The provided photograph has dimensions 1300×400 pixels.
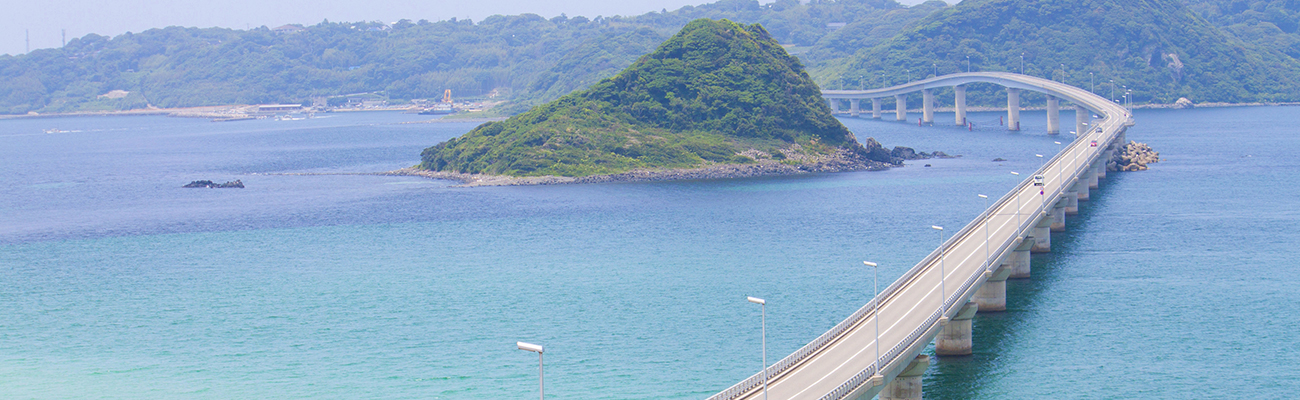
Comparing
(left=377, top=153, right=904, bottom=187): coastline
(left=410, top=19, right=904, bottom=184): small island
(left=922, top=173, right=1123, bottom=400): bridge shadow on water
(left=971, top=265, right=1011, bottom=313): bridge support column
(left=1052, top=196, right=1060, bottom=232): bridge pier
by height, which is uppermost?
(left=410, top=19, right=904, bottom=184): small island

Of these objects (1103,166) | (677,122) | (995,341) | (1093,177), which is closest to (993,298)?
(995,341)

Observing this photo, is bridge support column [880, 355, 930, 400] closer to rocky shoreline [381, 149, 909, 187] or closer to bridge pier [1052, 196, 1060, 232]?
bridge pier [1052, 196, 1060, 232]

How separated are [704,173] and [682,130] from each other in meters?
16.2

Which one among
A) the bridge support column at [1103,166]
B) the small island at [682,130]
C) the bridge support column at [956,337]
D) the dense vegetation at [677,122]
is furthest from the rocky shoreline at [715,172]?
Answer: the bridge support column at [956,337]

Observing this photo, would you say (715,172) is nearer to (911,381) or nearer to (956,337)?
(956,337)

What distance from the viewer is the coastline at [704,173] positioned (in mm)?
164250

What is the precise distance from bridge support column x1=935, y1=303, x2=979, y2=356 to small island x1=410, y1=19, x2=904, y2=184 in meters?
104

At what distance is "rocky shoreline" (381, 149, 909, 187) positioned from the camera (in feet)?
539

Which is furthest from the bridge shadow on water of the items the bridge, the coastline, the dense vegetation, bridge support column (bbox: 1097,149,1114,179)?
the dense vegetation

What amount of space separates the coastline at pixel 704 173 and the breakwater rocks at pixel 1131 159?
30.6 metres

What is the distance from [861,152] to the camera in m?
178

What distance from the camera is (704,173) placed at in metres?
167

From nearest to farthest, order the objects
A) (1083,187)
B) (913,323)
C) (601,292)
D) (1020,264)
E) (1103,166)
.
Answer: (913,323), (601,292), (1020,264), (1083,187), (1103,166)

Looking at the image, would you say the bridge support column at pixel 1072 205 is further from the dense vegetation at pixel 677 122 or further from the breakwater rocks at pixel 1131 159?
the dense vegetation at pixel 677 122
